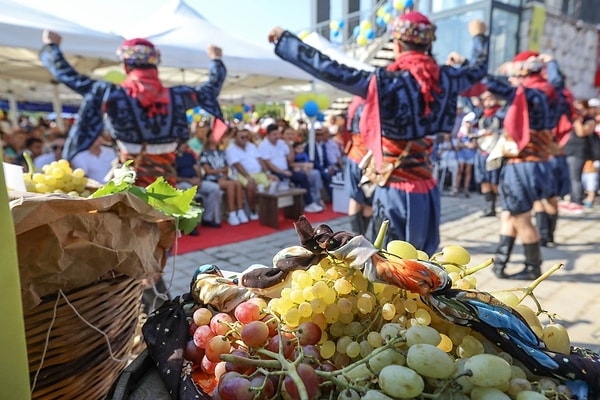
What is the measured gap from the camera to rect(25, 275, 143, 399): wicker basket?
2.80ft

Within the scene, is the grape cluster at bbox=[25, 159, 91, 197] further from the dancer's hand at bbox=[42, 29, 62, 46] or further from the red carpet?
the red carpet

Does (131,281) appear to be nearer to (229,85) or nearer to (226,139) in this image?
(226,139)

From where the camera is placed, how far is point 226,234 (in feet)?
17.7

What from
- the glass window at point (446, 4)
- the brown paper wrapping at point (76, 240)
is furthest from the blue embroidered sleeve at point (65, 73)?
the glass window at point (446, 4)

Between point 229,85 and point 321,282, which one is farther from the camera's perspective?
point 229,85

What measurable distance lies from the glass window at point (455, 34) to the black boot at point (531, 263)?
892cm

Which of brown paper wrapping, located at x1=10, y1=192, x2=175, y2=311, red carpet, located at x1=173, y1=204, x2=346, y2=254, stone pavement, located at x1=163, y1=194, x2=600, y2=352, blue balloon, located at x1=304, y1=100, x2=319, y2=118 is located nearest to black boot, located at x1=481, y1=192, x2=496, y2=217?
stone pavement, located at x1=163, y1=194, x2=600, y2=352

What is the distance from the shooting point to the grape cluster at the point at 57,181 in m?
1.42

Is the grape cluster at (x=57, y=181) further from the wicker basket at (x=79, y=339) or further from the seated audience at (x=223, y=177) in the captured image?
the seated audience at (x=223, y=177)

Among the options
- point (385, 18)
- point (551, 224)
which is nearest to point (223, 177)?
point (551, 224)

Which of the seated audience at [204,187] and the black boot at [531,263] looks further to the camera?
the seated audience at [204,187]

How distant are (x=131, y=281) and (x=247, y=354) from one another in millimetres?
498

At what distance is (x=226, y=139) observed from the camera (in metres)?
6.50

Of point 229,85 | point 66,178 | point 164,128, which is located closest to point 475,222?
point 164,128
